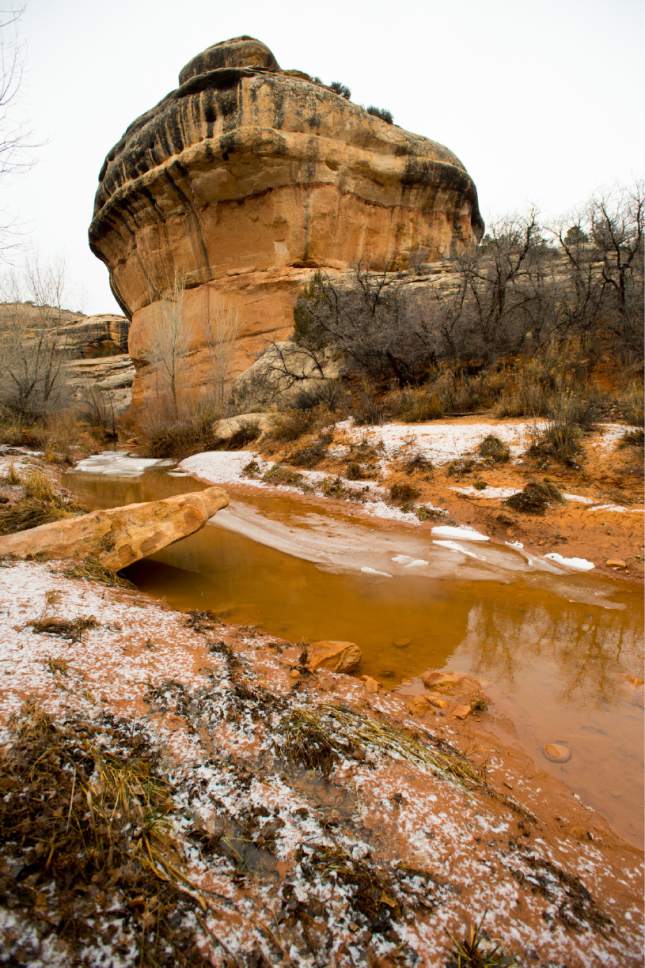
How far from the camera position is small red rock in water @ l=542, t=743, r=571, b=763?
7.20 ft

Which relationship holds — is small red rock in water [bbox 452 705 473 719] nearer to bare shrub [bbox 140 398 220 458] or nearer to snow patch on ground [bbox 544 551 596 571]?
snow patch on ground [bbox 544 551 596 571]

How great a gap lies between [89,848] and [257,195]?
79.3 ft


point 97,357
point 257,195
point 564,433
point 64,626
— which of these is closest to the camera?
point 64,626

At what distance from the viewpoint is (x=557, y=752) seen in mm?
2229

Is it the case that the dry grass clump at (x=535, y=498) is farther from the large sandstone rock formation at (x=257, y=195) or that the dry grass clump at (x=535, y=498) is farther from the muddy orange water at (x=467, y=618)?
the large sandstone rock formation at (x=257, y=195)

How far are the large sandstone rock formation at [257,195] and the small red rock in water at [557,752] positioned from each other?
67.9ft

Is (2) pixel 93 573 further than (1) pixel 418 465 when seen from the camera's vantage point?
No

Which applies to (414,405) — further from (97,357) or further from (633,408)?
(97,357)

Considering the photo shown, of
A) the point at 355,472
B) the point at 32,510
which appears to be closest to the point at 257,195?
the point at 355,472

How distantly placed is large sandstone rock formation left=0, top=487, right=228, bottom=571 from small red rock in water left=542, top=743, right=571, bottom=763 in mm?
3580

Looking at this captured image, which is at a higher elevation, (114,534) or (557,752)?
(114,534)

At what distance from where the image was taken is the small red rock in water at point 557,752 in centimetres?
220

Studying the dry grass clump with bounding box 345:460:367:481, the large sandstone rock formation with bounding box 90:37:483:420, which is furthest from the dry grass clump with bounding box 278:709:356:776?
the large sandstone rock formation with bounding box 90:37:483:420

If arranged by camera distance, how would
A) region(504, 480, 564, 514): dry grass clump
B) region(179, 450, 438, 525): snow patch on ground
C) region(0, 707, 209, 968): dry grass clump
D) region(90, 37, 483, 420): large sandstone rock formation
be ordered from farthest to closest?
region(90, 37, 483, 420): large sandstone rock formation < region(179, 450, 438, 525): snow patch on ground < region(504, 480, 564, 514): dry grass clump < region(0, 707, 209, 968): dry grass clump
